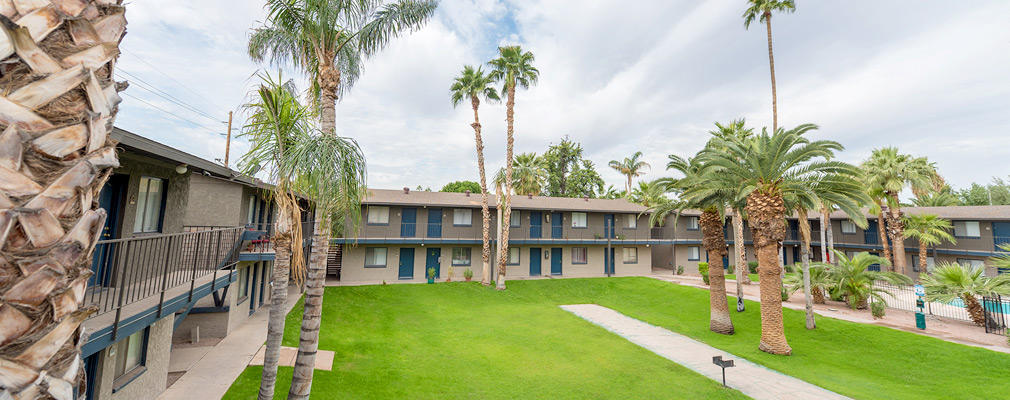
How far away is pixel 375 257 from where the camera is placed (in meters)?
26.5

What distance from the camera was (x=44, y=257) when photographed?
1.58 metres

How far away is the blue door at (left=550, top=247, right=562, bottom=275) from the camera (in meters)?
30.5

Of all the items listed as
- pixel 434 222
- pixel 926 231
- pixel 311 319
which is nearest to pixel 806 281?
pixel 926 231

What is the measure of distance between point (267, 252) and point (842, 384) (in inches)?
753

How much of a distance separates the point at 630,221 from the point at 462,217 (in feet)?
48.5

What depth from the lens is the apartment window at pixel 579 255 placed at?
31.3m

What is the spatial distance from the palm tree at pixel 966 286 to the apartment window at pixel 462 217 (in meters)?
24.5

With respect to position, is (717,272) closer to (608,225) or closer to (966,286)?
(966,286)

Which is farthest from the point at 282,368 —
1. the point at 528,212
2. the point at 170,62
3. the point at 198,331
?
the point at 528,212

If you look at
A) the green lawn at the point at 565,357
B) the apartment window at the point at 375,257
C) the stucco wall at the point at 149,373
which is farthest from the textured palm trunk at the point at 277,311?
the apartment window at the point at 375,257

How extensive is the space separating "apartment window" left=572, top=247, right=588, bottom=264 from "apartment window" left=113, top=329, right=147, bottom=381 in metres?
26.4

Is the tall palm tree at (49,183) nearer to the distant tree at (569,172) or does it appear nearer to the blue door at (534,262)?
the blue door at (534,262)

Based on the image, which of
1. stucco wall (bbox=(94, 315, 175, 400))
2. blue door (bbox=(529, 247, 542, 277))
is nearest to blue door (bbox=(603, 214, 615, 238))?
blue door (bbox=(529, 247, 542, 277))

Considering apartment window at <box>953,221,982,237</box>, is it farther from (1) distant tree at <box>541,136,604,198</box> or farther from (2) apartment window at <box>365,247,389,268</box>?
(2) apartment window at <box>365,247,389,268</box>
